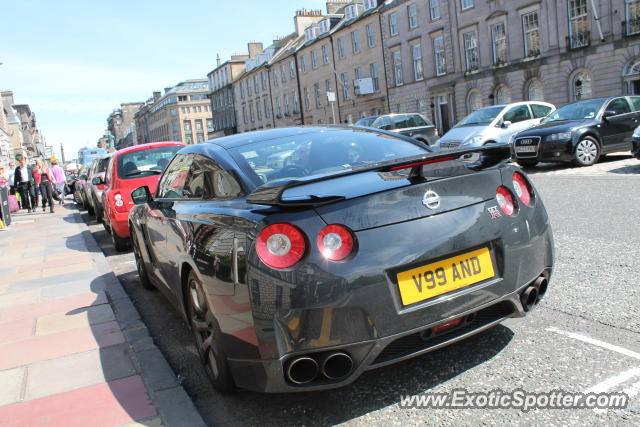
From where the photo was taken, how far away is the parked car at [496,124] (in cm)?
1562

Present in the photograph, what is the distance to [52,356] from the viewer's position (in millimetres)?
4207

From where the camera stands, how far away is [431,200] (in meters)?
2.69

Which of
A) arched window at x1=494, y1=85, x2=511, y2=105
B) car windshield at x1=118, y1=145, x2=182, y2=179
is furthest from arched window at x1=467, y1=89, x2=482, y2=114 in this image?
car windshield at x1=118, y1=145, x2=182, y2=179

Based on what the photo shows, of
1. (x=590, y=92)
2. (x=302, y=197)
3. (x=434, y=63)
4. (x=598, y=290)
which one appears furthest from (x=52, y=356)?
(x=434, y=63)

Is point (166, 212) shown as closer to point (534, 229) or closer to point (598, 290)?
point (534, 229)

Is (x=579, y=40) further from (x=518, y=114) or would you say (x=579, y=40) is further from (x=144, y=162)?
(x=144, y=162)

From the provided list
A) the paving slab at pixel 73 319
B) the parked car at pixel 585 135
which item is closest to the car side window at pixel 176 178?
the paving slab at pixel 73 319

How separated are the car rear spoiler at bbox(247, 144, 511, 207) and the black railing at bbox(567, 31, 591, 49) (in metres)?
28.8

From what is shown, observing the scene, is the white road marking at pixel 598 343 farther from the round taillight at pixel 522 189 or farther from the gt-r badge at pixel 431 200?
the gt-r badge at pixel 431 200

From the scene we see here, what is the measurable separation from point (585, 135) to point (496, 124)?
343 cm

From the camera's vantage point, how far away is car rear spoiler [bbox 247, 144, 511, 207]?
2.54m

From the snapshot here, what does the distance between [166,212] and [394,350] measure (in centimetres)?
233

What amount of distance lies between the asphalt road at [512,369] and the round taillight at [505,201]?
86 centimetres

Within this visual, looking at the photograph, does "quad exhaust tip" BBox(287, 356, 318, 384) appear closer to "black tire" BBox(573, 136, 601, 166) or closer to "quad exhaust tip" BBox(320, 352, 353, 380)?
"quad exhaust tip" BBox(320, 352, 353, 380)
